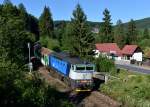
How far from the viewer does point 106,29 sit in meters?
113

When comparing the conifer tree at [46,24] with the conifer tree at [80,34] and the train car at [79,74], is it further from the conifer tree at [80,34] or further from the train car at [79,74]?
the train car at [79,74]

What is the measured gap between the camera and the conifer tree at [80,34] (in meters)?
69.1

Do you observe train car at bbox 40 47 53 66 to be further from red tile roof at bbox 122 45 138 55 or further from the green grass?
red tile roof at bbox 122 45 138 55

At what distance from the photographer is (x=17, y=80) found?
1834cm

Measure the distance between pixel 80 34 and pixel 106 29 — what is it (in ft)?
144

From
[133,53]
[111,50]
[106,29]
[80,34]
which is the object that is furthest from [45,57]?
[106,29]

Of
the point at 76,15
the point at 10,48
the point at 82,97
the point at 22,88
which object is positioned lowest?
the point at 82,97

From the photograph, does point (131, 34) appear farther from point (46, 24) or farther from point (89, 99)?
point (89, 99)

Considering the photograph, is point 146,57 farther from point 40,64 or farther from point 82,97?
point 82,97

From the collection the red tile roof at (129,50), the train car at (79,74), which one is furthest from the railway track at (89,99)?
the red tile roof at (129,50)

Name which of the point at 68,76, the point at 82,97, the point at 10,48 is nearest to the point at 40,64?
the point at 68,76

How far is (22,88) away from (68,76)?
67.7 feet

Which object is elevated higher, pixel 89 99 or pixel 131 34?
pixel 131 34

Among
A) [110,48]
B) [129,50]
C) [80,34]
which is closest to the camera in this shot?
[80,34]
